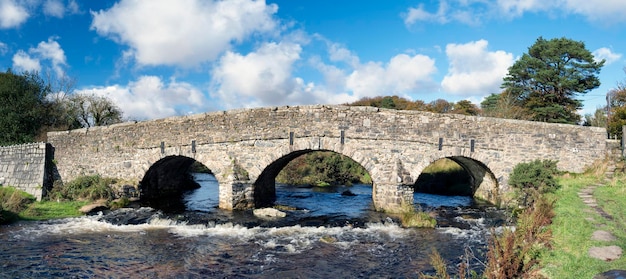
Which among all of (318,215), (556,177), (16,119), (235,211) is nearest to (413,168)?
(318,215)

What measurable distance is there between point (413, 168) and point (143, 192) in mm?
13906

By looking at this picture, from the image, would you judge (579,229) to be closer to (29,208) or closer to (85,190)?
(29,208)

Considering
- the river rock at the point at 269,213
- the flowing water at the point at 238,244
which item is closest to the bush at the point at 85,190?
the flowing water at the point at 238,244

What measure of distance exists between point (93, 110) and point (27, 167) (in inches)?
534

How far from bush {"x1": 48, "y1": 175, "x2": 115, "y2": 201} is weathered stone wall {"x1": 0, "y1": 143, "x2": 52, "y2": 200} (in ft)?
3.01

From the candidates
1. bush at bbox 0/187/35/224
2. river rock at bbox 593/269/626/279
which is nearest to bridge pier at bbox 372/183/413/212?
river rock at bbox 593/269/626/279

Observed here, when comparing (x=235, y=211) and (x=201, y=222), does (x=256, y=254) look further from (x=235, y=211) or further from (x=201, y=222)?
(x=235, y=211)

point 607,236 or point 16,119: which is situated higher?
point 16,119

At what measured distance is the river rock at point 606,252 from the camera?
8012 mm

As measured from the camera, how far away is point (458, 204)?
774 inches

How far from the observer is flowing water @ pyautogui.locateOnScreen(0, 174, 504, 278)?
990 cm

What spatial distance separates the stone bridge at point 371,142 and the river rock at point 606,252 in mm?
8119

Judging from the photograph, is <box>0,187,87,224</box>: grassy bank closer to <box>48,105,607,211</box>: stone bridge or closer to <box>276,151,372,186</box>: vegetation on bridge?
<box>48,105,607,211</box>: stone bridge

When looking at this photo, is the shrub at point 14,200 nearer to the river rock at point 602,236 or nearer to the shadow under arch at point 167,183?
the shadow under arch at point 167,183
